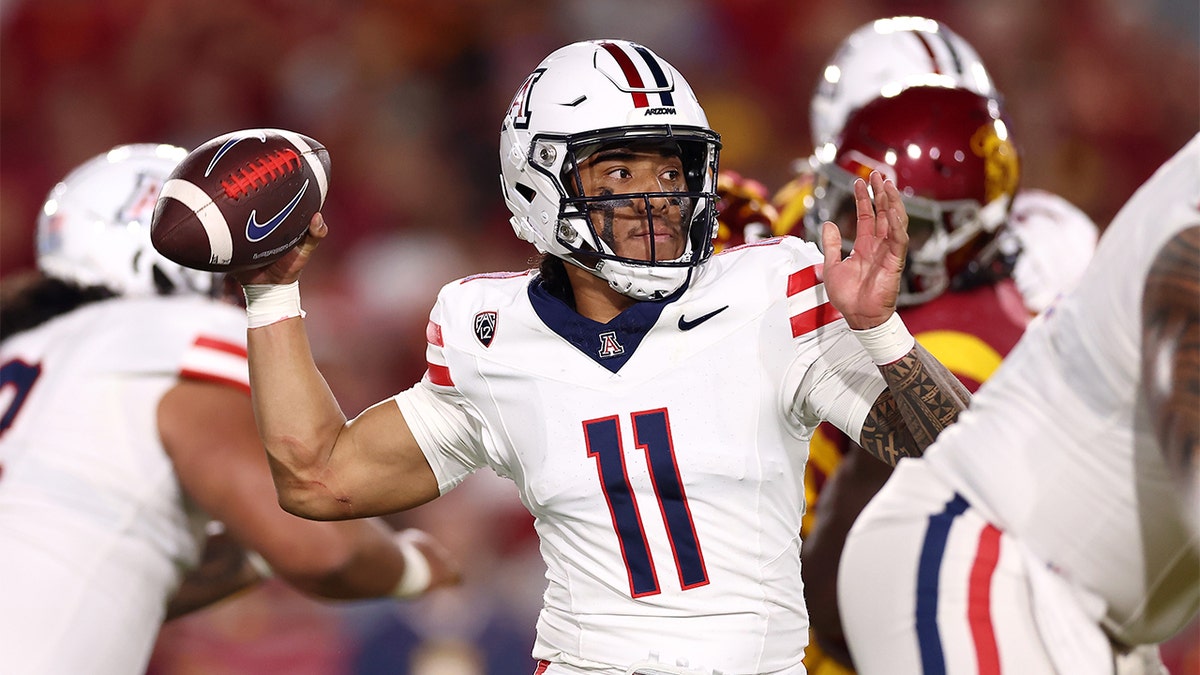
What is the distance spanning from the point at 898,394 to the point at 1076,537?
15.8 inches

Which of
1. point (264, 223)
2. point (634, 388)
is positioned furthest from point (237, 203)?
point (634, 388)

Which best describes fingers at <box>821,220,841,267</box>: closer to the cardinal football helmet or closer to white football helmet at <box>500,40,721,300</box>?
white football helmet at <box>500,40,721,300</box>

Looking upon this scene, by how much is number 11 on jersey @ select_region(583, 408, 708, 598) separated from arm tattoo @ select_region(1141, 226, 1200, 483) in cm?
74

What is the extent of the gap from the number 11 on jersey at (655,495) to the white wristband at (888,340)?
33 centimetres

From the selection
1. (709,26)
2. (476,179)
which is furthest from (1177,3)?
(476,179)

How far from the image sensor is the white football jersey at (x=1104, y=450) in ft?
5.14

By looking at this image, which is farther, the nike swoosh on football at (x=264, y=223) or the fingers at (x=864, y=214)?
the nike swoosh on football at (x=264, y=223)

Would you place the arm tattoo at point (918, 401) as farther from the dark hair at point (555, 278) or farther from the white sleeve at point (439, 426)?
the white sleeve at point (439, 426)

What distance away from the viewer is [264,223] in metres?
2.21

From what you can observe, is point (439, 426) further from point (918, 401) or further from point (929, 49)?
point (929, 49)

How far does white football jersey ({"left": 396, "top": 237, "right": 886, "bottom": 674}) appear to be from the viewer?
6.70ft

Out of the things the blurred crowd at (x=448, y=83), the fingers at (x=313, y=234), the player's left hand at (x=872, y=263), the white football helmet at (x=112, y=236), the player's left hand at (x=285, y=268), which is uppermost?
the player's left hand at (x=872, y=263)

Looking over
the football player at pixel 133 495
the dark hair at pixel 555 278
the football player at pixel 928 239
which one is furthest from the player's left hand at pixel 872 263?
the football player at pixel 133 495

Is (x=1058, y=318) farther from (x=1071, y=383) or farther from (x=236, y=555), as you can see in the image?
(x=236, y=555)
